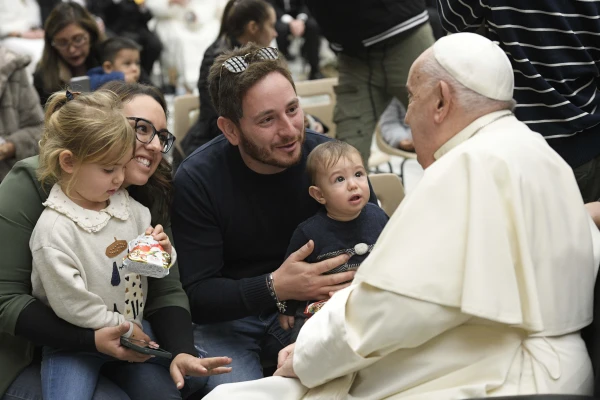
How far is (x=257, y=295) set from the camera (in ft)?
9.98

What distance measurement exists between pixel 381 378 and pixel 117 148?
1.08 metres

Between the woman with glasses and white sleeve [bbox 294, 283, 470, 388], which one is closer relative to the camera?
white sleeve [bbox 294, 283, 470, 388]

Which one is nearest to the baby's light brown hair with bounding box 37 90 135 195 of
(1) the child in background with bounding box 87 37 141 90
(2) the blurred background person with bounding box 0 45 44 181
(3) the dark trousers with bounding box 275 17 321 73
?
Result: (2) the blurred background person with bounding box 0 45 44 181

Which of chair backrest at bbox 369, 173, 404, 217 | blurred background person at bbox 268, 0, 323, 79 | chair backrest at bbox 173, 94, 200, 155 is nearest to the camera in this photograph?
chair backrest at bbox 369, 173, 404, 217

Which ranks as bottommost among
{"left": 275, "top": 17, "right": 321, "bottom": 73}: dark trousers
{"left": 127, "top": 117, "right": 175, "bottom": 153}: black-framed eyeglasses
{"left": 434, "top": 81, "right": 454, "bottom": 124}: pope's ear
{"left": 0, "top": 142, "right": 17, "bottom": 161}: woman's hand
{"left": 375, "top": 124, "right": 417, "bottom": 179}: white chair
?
{"left": 275, "top": 17, "right": 321, "bottom": 73}: dark trousers

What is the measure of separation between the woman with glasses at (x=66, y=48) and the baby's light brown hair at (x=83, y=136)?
2.93 m

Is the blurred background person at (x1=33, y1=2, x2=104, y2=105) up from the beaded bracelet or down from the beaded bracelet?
up

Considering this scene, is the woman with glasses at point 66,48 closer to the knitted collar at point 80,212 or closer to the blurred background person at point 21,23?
the knitted collar at point 80,212

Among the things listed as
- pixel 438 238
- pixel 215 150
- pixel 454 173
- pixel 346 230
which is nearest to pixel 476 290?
A: pixel 438 238

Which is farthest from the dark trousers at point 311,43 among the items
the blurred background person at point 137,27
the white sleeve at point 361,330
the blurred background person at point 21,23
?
the white sleeve at point 361,330

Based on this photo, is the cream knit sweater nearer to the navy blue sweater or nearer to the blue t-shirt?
the navy blue sweater

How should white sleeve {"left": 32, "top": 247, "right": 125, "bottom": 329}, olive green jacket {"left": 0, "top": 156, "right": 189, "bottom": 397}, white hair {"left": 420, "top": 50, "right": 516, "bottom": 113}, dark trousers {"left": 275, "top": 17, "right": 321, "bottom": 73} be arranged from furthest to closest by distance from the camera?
dark trousers {"left": 275, "top": 17, "right": 321, "bottom": 73}
olive green jacket {"left": 0, "top": 156, "right": 189, "bottom": 397}
white sleeve {"left": 32, "top": 247, "right": 125, "bottom": 329}
white hair {"left": 420, "top": 50, "right": 516, "bottom": 113}

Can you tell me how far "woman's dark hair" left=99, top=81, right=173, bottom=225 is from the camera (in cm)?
306

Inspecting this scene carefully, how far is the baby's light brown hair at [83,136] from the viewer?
104 inches
